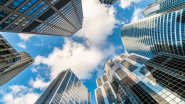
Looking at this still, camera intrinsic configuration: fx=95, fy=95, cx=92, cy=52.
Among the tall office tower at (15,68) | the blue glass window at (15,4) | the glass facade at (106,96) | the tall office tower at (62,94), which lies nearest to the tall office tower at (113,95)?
the glass facade at (106,96)

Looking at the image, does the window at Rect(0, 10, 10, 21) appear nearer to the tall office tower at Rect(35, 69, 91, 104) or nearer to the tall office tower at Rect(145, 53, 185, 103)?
the tall office tower at Rect(35, 69, 91, 104)

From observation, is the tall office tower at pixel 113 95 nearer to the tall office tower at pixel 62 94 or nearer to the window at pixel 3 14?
the tall office tower at pixel 62 94

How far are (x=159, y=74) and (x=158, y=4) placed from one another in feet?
516

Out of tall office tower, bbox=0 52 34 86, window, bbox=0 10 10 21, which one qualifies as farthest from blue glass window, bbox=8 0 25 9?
tall office tower, bbox=0 52 34 86

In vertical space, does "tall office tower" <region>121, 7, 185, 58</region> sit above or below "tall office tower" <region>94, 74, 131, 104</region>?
above

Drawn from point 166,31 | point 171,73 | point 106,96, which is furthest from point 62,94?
point 166,31

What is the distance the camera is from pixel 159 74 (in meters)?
49.4

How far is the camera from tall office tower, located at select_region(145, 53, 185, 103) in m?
36.5

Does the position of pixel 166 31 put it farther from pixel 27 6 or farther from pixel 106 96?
pixel 27 6

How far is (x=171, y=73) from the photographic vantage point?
44.3m

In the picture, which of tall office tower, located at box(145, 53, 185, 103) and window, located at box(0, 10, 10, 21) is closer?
window, located at box(0, 10, 10, 21)

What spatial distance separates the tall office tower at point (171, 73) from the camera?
36.5m

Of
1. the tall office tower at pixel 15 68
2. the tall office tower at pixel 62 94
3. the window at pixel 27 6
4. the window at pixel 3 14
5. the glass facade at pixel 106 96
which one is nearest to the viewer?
the window at pixel 3 14

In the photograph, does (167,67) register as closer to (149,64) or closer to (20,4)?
(149,64)
